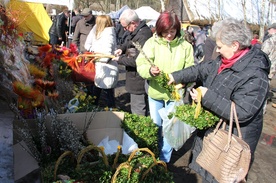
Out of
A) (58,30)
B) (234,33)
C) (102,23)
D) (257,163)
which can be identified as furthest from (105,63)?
(58,30)

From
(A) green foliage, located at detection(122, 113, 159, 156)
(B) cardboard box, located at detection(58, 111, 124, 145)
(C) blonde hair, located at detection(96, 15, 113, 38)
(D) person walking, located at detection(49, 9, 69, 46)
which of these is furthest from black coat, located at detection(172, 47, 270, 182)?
(D) person walking, located at detection(49, 9, 69, 46)

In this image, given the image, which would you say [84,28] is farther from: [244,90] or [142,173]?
[244,90]

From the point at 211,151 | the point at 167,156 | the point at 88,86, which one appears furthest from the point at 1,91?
the point at 88,86

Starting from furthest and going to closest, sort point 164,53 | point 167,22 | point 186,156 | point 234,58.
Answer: point 186,156 < point 164,53 < point 167,22 < point 234,58

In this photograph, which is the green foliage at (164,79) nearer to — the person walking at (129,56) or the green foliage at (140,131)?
the green foliage at (140,131)

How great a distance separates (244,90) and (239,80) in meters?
0.09

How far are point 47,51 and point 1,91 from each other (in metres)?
1.74

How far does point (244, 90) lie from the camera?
2.04m

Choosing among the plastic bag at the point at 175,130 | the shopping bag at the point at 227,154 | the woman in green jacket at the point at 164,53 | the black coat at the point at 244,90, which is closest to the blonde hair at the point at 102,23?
the woman in green jacket at the point at 164,53

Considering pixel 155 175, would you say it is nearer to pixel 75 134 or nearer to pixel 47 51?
pixel 75 134

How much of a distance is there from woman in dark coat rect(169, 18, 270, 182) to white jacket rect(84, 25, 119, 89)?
6.97 feet

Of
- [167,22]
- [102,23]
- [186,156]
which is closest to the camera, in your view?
[167,22]

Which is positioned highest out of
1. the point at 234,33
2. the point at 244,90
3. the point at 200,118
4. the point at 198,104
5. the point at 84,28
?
the point at 234,33

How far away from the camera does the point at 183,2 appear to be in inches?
873
